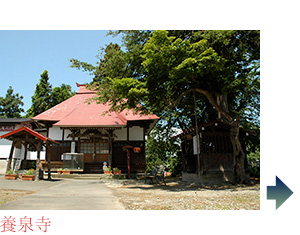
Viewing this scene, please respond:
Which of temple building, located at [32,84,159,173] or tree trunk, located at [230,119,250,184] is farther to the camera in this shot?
temple building, located at [32,84,159,173]

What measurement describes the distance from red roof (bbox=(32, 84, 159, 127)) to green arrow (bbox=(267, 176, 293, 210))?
10381 mm

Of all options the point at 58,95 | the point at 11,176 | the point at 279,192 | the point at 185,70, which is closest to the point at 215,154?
the point at 185,70

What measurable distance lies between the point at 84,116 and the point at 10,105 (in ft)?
65.9

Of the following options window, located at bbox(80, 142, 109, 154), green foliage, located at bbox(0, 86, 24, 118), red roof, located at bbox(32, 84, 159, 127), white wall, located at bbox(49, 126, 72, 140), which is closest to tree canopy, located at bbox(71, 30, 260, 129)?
red roof, located at bbox(32, 84, 159, 127)

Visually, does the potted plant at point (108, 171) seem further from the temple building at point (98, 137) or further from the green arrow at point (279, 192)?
the green arrow at point (279, 192)

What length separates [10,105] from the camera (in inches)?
1232

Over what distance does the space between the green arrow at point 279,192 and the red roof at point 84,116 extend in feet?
34.1

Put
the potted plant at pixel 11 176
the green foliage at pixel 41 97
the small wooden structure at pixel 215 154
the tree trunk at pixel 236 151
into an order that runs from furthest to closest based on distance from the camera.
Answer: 1. the green foliage at pixel 41 97
2. the small wooden structure at pixel 215 154
3. the potted plant at pixel 11 176
4. the tree trunk at pixel 236 151

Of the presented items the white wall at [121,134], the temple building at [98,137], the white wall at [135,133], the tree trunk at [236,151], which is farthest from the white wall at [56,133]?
the tree trunk at [236,151]

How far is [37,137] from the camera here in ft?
37.5

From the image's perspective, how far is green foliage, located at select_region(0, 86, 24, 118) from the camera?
31250 millimetres

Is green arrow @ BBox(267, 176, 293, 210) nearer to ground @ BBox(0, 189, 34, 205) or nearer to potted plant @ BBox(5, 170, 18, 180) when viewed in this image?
ground @ BBox(0, 189, 34, 205)

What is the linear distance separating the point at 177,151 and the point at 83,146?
25.0ft

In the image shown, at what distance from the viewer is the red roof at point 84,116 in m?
15.6
